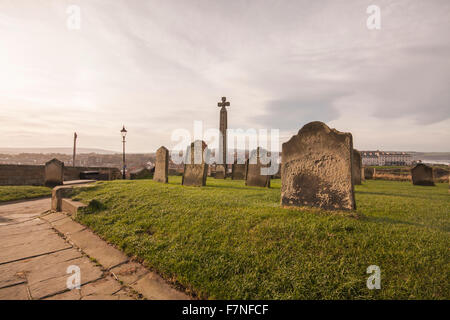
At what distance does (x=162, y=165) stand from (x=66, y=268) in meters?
7.78

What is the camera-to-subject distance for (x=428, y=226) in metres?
3.47

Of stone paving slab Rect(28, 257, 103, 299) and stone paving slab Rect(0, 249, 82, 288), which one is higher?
stone paving slab Rect(28, 257, 103, 299)

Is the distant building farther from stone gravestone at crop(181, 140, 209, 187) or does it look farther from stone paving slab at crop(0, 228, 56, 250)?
stone paving slab at crop(0, 228, 56, 250)

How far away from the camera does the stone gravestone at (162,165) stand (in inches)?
408

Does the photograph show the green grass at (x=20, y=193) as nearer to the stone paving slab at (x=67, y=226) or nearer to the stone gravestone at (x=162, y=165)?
the stone gravestone at (x=162, y=165)

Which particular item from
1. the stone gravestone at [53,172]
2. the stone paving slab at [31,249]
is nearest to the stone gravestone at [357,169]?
the stone paving slab at [31,249]

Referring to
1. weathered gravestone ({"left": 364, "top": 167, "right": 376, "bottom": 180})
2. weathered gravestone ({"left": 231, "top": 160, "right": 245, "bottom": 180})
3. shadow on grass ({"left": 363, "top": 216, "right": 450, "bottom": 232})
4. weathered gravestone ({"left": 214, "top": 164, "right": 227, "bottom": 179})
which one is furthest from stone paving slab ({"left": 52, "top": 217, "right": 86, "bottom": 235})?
weathered gravestone ({"left": 364, "top": 167, "right": 376, "bottom": 180})

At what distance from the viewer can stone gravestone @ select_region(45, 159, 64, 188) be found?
12.5 metres

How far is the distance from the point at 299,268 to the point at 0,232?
609 cm

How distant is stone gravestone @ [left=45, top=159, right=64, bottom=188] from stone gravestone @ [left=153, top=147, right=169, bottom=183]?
6.49 meters

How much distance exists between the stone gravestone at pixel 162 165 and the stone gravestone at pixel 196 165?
126cm

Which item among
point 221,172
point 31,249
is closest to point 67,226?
point 31,249

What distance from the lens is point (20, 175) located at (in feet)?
44.2
